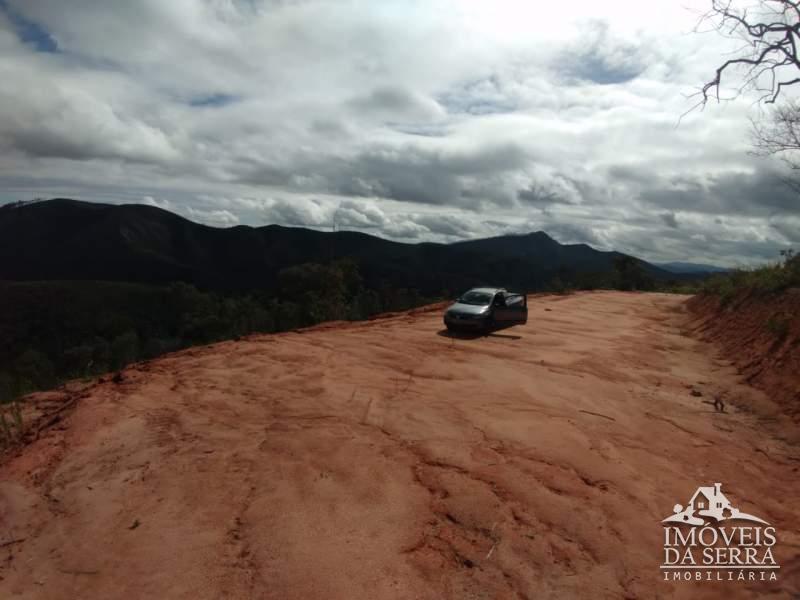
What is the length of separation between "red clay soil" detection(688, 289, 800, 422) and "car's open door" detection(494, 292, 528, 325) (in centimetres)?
554

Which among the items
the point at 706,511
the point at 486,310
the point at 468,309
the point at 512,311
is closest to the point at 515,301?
the point at 512,311

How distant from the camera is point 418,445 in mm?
6312

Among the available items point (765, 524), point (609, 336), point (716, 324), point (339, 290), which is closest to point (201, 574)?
point (765, 524)

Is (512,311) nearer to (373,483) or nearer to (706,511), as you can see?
(706,511)

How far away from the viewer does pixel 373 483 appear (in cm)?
535

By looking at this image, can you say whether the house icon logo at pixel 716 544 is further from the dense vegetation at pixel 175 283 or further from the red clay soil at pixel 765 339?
the dense vegetation at pixel 175 283

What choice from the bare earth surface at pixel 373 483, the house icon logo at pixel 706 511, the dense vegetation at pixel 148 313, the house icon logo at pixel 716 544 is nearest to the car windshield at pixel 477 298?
the bare earth surface at pixel 373 483

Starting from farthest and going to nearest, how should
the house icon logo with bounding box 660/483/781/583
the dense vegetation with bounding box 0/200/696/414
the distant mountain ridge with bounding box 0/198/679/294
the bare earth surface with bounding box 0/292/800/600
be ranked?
the distant mountain ridge with bounding box 0/198/679/294 < the dense vegetation with bounding box 0/200/696/414 < the house icon logo with bounding box 660/483/781/583 < the bare earth surface with bounding box 0/292/800/600

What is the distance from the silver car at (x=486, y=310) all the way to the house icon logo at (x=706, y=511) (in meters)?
8.76

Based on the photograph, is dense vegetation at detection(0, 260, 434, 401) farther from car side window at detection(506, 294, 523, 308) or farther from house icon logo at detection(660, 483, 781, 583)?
house icon logo at detection(660, 483, 781, 583)

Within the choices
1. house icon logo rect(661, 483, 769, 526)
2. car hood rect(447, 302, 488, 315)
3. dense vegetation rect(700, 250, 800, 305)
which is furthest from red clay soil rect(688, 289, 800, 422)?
car hood rect(447, 302, 488, 315)

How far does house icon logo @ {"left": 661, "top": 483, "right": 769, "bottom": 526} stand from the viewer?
16.2ft

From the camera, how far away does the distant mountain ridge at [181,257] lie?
14975 cm

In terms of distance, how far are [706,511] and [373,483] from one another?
342 cm
